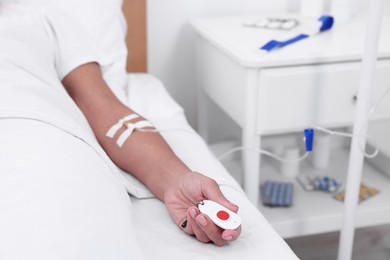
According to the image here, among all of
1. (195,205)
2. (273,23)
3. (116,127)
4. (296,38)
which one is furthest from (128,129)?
(273,23)

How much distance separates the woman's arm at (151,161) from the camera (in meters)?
0.74

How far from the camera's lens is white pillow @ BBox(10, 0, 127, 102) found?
1258 millimetres

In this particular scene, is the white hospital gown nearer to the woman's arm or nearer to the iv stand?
the woman's arm

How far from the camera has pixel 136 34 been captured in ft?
5.01

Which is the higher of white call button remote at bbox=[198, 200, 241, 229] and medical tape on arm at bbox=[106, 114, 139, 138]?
white call button remote at bbox=[198, 200, 241, 229]

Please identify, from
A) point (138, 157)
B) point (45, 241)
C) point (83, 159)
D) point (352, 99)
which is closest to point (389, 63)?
point (352, 99)

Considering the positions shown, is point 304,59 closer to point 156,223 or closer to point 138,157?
point 138,157

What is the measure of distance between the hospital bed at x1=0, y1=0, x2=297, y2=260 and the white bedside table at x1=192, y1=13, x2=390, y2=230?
0.22m

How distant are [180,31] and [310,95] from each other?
0.59 m

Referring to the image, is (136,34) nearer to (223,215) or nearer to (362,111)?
(362,111)

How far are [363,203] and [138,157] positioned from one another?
76 centimetres

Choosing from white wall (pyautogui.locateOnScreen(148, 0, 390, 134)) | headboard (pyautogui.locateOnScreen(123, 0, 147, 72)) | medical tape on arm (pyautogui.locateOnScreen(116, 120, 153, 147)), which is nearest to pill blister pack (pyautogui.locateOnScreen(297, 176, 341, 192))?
white wall (pyautogui.locateOnScreen(148, 0, 390, 134))

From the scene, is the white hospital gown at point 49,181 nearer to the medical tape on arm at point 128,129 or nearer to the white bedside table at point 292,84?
the medical tape on arm at point 128,129

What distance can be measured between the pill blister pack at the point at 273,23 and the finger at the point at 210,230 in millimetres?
816
